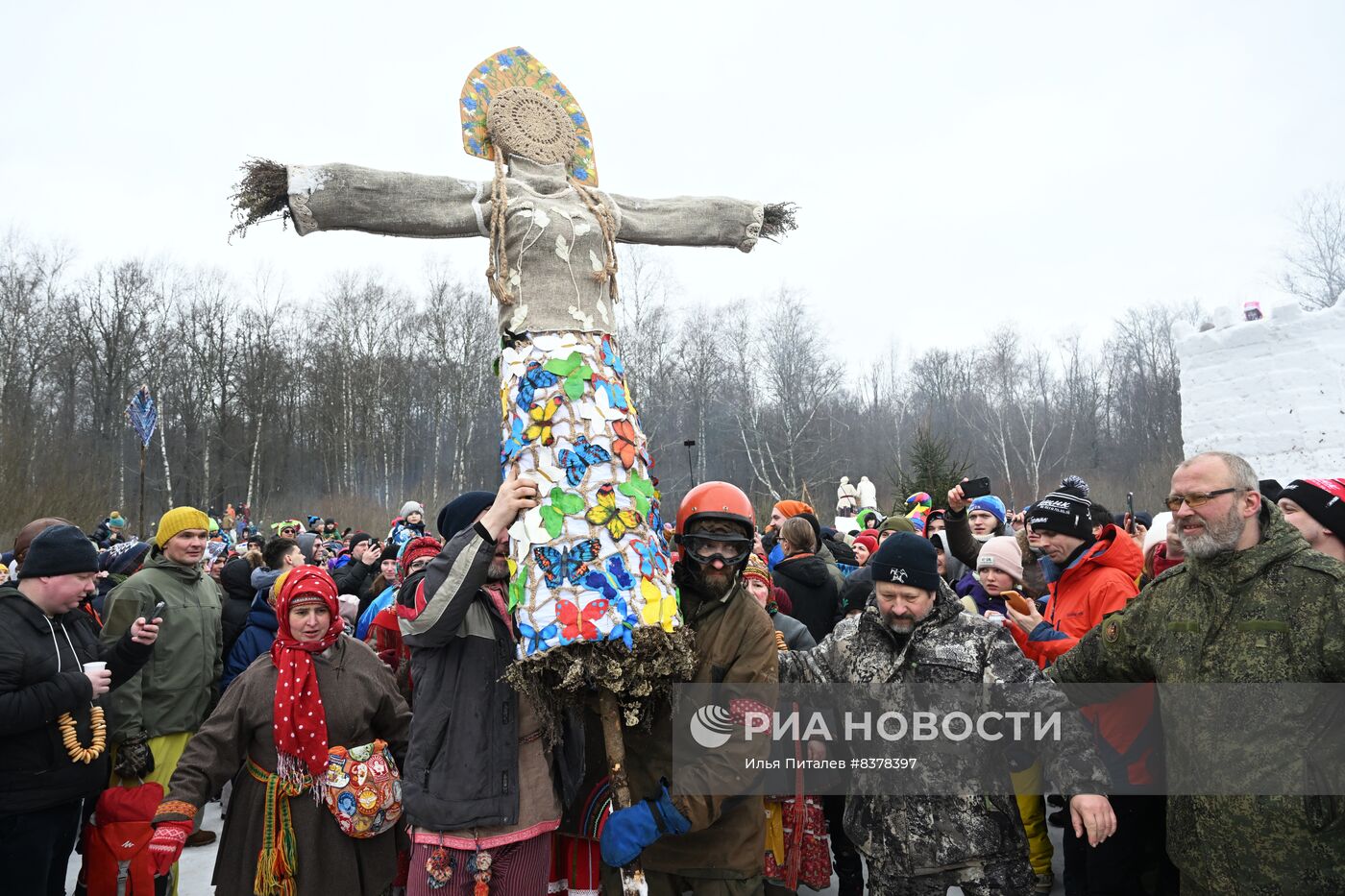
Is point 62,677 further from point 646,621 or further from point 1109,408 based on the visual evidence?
point 1109,408

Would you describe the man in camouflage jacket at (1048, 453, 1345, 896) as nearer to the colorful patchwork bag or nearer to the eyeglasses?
the eyeglasses

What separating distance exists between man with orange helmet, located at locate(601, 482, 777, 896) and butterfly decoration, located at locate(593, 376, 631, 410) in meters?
0.58

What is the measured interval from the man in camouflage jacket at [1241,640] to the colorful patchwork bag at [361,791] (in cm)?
308

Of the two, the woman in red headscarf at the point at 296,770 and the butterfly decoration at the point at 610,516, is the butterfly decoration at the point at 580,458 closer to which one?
the butterfly decoration at the point at 610,516

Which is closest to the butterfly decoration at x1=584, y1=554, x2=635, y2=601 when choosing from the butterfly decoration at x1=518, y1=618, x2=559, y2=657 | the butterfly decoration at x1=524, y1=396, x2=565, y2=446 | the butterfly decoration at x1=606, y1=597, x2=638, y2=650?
the butterfly decoration at x1=606, y1=597, x2=638, y2=650

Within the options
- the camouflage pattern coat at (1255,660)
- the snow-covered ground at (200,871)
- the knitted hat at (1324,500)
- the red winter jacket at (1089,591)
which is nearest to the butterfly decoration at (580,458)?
the camouflage pattern coat at (1255,660)

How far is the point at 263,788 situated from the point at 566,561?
75.6 inches

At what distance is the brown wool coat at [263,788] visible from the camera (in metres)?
3.56

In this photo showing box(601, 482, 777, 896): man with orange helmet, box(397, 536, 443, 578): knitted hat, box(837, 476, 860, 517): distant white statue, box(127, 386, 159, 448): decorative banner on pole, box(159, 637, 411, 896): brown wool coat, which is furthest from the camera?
box(127, 386, 159, 448): decorative banner on pole

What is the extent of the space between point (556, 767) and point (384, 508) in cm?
3004

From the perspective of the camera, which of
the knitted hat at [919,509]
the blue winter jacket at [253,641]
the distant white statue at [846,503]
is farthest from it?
the distant white statue at [846,503]

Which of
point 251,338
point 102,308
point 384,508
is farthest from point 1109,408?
point 102,308

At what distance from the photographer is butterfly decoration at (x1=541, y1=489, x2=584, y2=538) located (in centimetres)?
303

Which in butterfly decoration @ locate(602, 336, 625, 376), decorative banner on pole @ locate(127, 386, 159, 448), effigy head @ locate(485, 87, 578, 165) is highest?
decorative banner on pole @ locate(127, 386, 159, 448)
